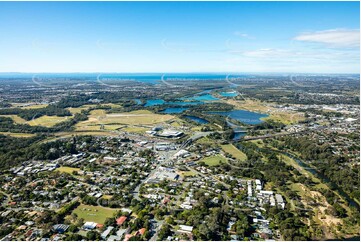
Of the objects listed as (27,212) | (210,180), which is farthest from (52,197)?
(210,180)

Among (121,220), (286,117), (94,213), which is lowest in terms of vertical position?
(94,213)

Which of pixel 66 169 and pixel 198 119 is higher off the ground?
pixel 198 119

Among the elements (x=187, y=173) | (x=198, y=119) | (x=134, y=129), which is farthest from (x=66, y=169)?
(x=198, y=119)

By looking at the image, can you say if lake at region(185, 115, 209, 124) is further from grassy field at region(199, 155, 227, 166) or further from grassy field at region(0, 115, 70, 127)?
grassy field at region(0, 115, 70, 127)

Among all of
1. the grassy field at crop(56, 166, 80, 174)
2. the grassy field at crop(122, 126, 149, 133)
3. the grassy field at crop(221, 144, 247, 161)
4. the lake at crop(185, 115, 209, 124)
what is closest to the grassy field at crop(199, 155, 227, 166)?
the grassy field at crop(221, 144, 247, 161)

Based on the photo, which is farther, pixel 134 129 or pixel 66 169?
pixel 134 129

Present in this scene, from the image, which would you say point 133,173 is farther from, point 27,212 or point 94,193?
point 27,212

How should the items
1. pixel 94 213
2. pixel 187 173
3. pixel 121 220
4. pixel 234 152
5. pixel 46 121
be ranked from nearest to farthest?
pixel 121 220
pixel 94 213
pixel 187 173
pixel 234 152
pixel 46 121

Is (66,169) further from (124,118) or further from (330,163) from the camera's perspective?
(124,118)
